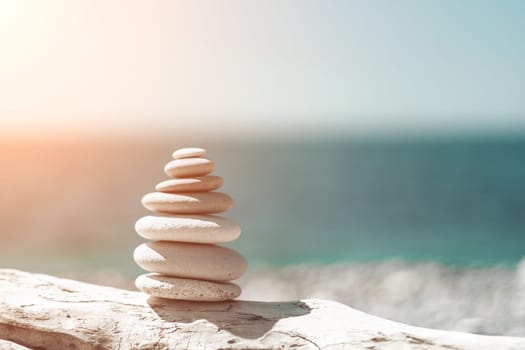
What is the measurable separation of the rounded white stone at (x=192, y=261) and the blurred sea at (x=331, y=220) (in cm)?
347

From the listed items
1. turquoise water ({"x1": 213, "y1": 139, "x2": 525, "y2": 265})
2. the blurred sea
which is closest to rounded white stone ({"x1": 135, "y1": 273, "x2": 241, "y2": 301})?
the blurred sea

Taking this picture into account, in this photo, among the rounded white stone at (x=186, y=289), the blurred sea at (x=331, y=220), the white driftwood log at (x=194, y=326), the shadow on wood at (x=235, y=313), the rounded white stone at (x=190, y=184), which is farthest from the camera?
the blurred sea at (x=331, y=220)

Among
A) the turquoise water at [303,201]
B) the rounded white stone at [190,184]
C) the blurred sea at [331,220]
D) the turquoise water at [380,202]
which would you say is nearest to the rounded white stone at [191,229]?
the rounded white stone at [190,184]

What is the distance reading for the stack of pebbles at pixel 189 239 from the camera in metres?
2.93

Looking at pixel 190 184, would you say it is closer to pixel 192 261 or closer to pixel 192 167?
pixel 192 167

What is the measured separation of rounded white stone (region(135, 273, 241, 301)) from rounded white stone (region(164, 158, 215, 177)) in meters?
0.55

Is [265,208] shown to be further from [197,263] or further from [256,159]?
[197,263]

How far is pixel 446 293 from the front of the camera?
7.06m

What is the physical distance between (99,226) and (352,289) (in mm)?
5949

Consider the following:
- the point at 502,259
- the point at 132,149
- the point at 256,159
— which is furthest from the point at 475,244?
the point at 132,149

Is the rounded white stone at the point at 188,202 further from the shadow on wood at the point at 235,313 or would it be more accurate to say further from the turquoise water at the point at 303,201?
the turquoise water at the point at 303,201

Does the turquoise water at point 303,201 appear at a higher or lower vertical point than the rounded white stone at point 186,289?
higher

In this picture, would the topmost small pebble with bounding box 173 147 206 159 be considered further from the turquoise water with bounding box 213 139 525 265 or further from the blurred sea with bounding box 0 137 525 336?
the turquoise water with bounding box 213 139 525 265

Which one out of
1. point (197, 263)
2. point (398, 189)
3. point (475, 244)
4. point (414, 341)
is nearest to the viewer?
point (414, 341)
